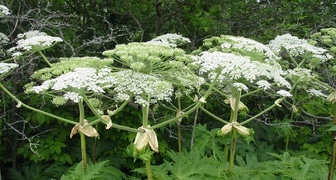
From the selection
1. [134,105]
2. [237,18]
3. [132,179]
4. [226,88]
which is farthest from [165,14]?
[132,179]

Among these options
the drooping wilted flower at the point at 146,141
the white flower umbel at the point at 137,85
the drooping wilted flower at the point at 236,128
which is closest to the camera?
the white flower umbel at the point at 137,85

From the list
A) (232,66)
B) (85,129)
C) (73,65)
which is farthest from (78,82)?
(232,66)

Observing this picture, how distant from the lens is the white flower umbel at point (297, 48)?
4.32 meters

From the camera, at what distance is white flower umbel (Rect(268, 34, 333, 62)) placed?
14.2 ft

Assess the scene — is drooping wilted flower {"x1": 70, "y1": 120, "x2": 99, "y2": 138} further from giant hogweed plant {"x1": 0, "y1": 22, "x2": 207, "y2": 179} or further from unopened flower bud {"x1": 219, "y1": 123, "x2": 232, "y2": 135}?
unopened flower bud {"x1": 219, "y1": 123, "x2": 232, "y2": 135}

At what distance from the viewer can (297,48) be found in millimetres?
4465

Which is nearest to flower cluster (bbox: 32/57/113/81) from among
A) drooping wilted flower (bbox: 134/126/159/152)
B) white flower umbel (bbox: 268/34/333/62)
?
drooping wilted flower (bbox: 134/126/159/152)

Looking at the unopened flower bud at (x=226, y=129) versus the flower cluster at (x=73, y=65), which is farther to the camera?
the unopened flower bud at (x=226, y=129)

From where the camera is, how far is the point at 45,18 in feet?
17.6

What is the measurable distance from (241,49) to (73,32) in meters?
2.95

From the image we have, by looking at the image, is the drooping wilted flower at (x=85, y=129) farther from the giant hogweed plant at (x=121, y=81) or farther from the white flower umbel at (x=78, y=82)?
the white flower umbel at (x=78, y=82)

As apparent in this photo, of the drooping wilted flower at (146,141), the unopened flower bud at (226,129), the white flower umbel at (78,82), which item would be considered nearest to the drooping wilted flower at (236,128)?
the unopened flower bud at (226,129)

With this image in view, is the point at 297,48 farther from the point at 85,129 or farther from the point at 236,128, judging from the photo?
the point at 85,129

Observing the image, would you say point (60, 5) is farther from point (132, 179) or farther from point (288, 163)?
point (288, 163)
